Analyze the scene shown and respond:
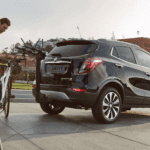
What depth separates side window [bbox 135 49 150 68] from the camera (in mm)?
6787

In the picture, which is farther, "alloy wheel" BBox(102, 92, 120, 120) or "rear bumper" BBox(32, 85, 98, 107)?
"alloy wheel" BBox(102, 92, 120, 120)

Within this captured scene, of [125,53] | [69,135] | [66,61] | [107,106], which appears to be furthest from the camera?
[125,53]

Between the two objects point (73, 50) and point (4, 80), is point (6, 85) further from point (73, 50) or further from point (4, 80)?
point (73, 50)

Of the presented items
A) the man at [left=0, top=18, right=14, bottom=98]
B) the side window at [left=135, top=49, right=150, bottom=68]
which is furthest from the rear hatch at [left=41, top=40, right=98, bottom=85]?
the man at [left=0, top=18, right=14, bottom=98]

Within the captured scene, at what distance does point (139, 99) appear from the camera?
6527 millimetres

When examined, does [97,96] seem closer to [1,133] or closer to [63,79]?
[63,79]

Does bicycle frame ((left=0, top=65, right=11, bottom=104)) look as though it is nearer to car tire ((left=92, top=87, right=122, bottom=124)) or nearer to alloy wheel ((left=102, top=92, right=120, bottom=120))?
car tire ((left=92, top=87, right=122, bottom=124))

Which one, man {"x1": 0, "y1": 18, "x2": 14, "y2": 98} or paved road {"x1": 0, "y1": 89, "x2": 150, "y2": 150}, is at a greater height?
man {"x1": 0, "y1": 18, "x2": 14, "y2": 98}

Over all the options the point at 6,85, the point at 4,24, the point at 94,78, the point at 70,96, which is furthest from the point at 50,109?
the point at 4,24

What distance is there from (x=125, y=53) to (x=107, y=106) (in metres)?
1.44

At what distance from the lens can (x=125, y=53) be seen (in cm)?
641

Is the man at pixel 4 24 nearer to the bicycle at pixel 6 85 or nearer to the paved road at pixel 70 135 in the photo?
the bicycle at pixel 6 85

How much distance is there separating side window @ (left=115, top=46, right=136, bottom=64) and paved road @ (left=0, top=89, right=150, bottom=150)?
1.52 meters

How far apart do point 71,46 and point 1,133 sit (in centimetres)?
247
